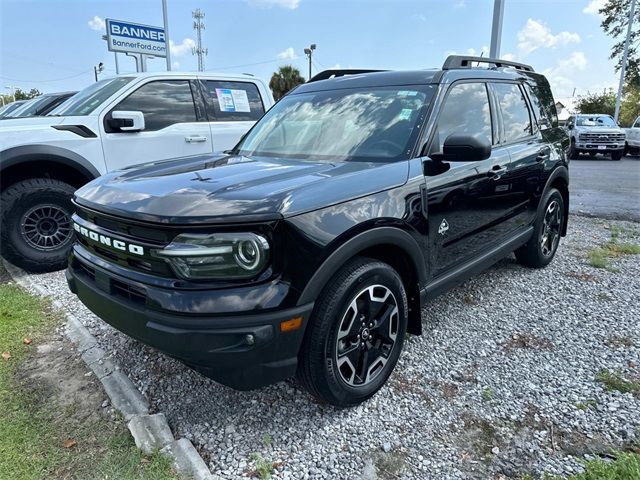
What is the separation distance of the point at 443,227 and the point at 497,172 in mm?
890

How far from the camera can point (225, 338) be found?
1930mm

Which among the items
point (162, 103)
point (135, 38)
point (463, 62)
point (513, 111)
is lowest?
point (513, 111)

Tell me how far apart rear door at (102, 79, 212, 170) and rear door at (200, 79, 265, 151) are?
0.14 meters

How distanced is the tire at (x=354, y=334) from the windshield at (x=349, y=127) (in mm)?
794

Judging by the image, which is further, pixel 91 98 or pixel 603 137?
pixel 603 137

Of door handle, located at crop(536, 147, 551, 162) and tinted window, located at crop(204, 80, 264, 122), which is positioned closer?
door handle, located at crop(536, 147, 551, 162)

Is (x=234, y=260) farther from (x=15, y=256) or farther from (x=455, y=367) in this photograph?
(x=15, y=256)

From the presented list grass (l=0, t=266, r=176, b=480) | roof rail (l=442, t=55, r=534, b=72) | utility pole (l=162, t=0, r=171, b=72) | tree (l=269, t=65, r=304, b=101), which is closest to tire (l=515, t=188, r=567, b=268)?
roof rail (l=442, t=55, r=534, b=72)

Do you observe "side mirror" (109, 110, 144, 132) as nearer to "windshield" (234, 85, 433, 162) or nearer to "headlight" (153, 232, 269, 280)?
"windshield" (234, 85, 433, 162)

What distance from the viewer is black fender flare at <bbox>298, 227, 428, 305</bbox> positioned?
210 centimetres

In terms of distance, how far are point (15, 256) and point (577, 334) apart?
5099 mm

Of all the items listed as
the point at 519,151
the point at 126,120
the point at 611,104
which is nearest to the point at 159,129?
the point at 126,120

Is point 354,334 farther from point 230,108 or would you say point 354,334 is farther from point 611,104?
point 611,104

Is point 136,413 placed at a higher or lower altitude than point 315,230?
lower
